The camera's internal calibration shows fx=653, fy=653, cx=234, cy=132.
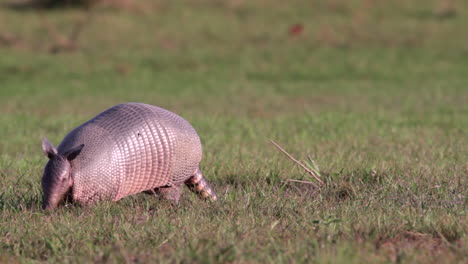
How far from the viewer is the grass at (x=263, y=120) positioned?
12.8 ft

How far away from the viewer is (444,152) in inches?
289

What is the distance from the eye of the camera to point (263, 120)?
11.8 metres

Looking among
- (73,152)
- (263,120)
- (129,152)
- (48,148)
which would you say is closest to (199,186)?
(129,152)

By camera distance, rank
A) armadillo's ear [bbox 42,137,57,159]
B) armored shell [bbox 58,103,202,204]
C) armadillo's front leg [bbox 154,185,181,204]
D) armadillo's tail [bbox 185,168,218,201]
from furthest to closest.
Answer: armadillo's tail [bbox 185,168,218,201]
armadillo's front leg [bbox 154,185,181,204]
armored shell [bbox 58,103,202,204]
armadillo's ear [bbox 42,137,57,159]

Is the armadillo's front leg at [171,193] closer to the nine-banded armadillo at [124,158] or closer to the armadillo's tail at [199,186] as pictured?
the nine-banded armadillo at [124,158]

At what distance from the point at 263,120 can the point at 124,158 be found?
7.13 metres

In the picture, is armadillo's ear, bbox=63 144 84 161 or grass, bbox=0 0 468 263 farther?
armadillo's ear, bbox=63 144 84 161

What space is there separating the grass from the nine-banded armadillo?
160mm

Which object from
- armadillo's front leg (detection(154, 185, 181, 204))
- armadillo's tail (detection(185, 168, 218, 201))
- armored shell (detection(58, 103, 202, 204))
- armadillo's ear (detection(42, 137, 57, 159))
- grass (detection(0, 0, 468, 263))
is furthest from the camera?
armadillo's tail (detection(185, 168, 218, 201))

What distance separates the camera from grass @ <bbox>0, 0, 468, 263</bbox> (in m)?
3.91

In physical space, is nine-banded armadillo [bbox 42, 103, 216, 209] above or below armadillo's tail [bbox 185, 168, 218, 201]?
above

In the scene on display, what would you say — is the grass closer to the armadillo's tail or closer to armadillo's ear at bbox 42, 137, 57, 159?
the armadillo's tail

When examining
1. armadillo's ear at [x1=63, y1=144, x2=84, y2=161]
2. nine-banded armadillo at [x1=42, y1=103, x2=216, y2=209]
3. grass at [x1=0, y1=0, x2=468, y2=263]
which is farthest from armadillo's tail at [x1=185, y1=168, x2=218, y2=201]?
armadillo's ear at [x1=63, y1=144, x2=84, y2=161]

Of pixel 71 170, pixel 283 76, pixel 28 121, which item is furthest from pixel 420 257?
pixel 283 76
